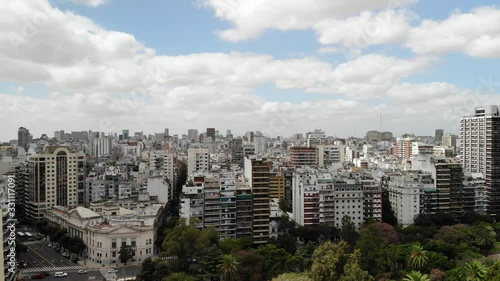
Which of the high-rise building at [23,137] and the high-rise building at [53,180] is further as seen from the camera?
the high-rise building at [23,137]

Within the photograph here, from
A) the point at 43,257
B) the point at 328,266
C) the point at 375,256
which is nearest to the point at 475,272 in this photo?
the point at 375,256

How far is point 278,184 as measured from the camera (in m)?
32.2

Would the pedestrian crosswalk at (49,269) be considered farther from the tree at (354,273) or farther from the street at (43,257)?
the tree at (354,273)

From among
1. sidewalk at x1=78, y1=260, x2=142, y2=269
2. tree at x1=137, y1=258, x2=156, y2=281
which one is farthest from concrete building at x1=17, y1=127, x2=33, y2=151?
tree at x1=137, y1=258, x2=156, y2=281

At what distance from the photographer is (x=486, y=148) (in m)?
29.1

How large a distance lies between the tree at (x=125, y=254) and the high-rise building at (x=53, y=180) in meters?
8.51

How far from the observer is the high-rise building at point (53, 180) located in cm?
2786

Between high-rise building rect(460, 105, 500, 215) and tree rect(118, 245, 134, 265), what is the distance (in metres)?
20.7

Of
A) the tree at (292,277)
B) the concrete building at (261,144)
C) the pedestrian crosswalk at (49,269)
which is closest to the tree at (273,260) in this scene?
the tree at (292,277)

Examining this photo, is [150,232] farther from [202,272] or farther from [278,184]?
[278,184]

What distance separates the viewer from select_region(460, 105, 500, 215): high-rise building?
28.0m

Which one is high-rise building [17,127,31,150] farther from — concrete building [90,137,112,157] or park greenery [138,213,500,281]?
park greenery [138,213,500,281]

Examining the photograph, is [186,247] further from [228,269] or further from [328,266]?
[328,266]

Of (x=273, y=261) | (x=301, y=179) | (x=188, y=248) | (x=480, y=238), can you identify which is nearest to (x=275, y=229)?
(x=301, y=179)
